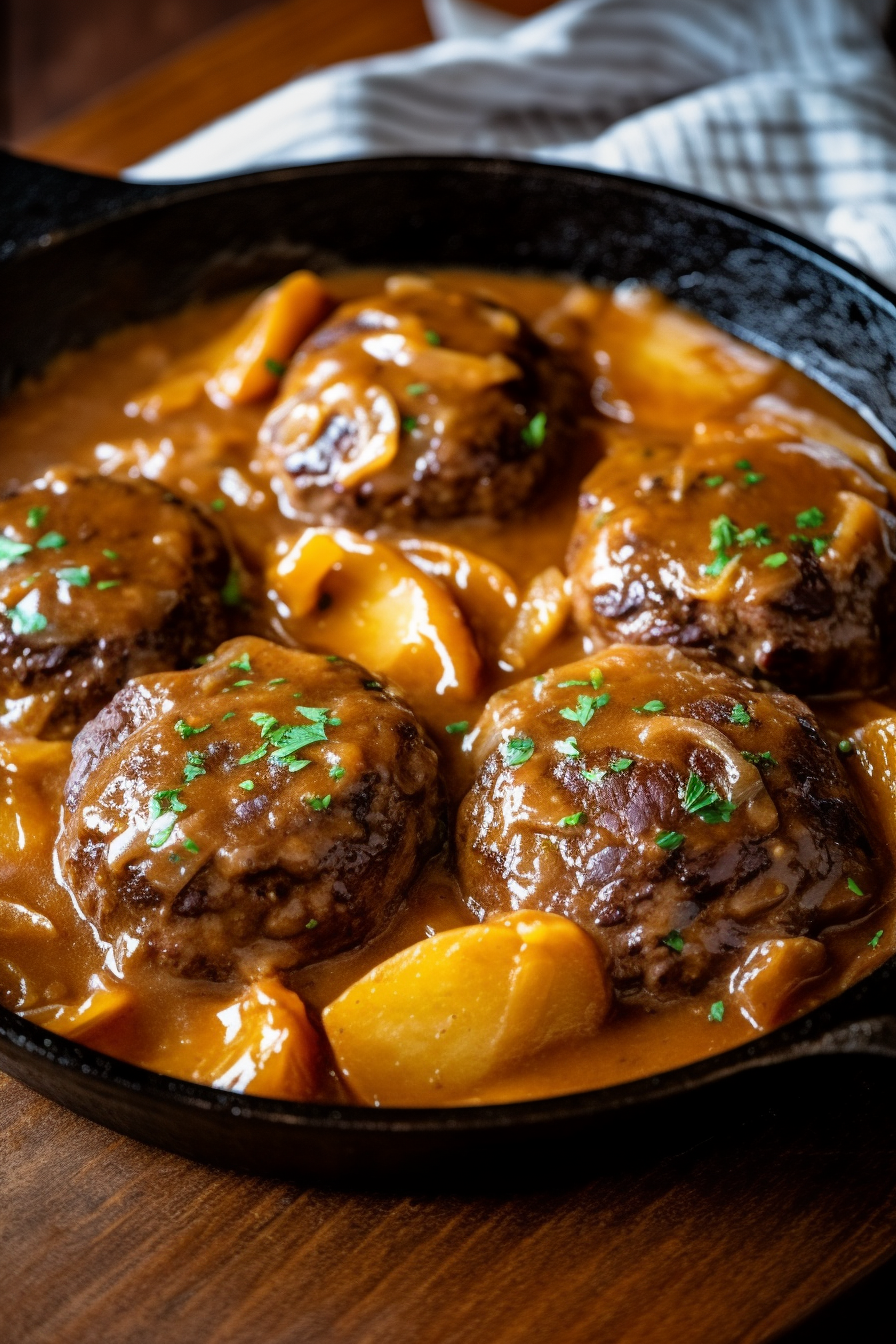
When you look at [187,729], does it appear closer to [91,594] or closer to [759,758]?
[91,594]

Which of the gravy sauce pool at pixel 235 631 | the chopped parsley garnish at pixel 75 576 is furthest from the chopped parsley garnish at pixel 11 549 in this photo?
the gravy sauce pool at pixel 235 631

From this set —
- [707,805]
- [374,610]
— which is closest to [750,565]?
[707,805]

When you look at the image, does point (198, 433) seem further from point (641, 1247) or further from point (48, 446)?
point (641, 1247)

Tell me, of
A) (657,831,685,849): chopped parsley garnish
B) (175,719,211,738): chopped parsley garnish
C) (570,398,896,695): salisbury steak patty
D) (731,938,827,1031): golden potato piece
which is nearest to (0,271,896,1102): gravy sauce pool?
(731,938,827,1031): golden potato piece

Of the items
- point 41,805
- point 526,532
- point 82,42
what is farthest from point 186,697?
point 82,42

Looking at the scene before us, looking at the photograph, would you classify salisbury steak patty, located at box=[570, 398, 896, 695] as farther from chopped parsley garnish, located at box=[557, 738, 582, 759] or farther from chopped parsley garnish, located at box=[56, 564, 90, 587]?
chopped parsley garnish, located at box=[56, 564, 90, 587]

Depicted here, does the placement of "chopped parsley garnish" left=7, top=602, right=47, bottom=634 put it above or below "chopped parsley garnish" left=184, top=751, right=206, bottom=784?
above
